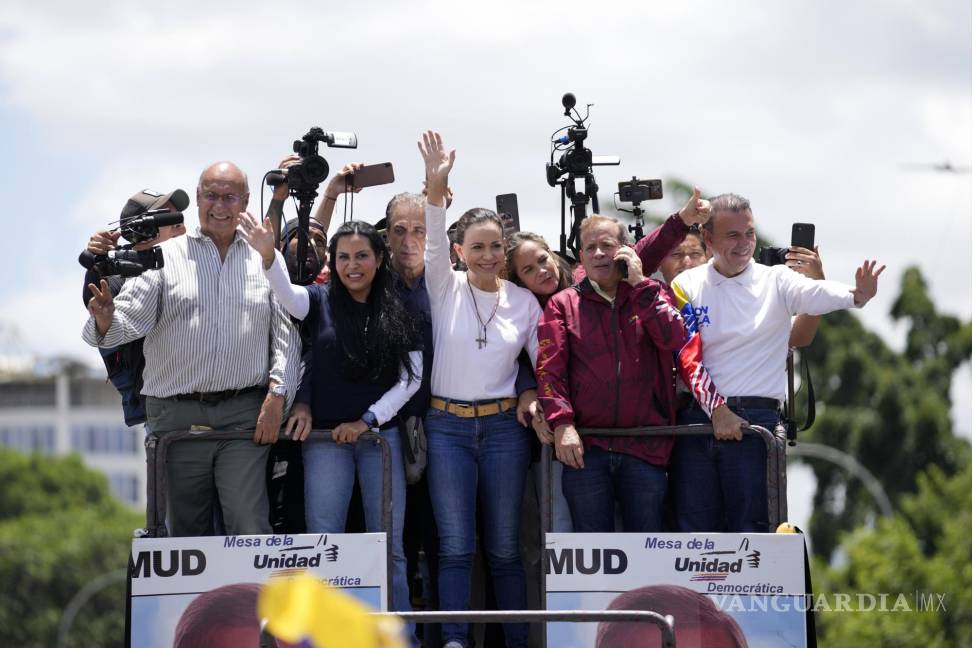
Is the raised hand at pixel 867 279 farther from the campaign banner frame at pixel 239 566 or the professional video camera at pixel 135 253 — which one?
the professional video camera at pixel 135 253

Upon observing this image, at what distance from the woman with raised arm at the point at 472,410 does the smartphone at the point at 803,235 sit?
1.39 metres

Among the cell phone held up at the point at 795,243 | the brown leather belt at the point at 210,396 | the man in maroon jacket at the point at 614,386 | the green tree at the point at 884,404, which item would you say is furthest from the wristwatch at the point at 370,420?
the green tree at the point at 884,404

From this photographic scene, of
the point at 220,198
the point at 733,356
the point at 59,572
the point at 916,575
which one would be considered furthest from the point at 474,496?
the point at 59,572

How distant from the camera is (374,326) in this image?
8.16 meters

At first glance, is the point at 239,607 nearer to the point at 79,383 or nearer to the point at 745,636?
the point at 745,636

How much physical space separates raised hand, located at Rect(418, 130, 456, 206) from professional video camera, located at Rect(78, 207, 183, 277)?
3.95 ft

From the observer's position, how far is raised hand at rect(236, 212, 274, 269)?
7.89 metres

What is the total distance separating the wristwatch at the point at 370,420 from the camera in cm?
799

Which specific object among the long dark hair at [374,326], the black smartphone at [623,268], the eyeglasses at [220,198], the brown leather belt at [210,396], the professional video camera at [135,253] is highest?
the eyeglasses at [220,198]

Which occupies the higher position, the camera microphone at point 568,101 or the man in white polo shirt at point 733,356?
the camera microphone at point 568,101

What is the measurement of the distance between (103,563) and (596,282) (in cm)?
6596

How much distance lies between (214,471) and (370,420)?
78cm

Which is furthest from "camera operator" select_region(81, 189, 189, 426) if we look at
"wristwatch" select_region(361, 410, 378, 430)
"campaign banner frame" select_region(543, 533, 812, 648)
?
"campaign banner frame" select_region(543, 533, 812, 648)

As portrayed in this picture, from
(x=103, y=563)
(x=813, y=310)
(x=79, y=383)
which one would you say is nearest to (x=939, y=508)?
(x=813, y=310)
